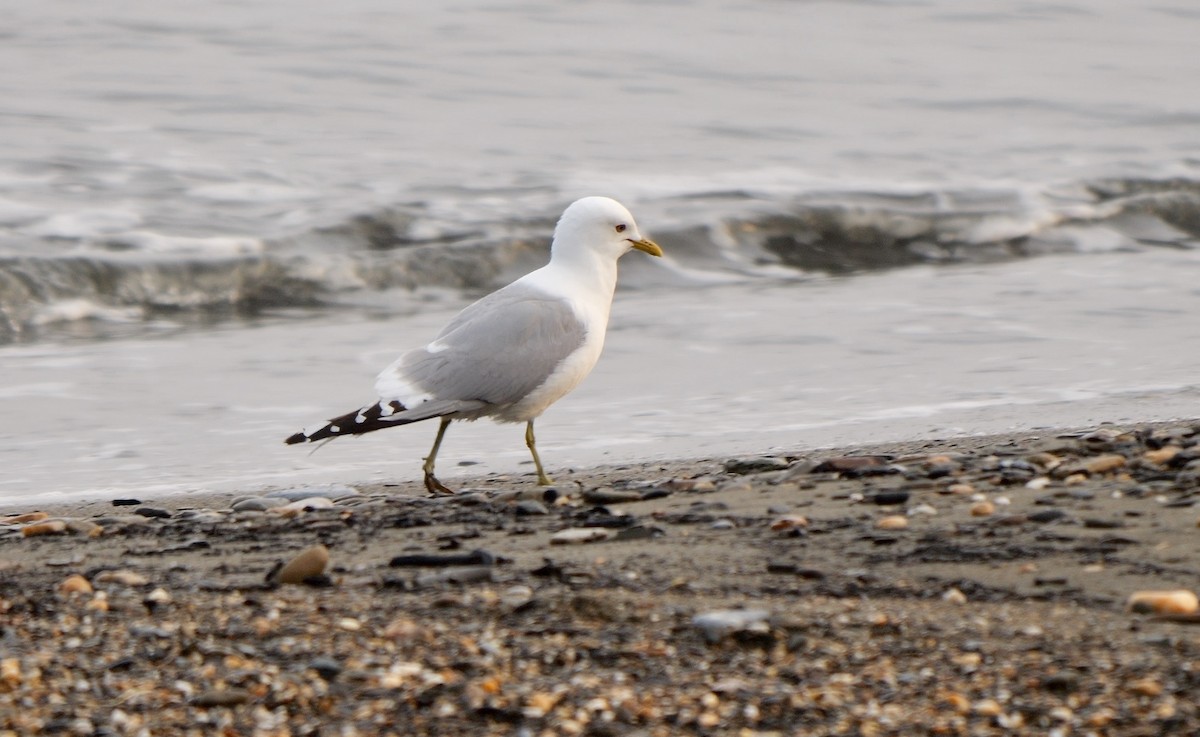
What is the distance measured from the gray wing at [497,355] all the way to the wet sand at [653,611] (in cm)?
76

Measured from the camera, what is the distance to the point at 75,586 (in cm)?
369

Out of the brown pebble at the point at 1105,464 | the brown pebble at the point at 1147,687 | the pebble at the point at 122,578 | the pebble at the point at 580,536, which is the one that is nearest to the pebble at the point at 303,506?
the pebble at the point at 122,578

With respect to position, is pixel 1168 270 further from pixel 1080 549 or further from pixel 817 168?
pixel 1080 549

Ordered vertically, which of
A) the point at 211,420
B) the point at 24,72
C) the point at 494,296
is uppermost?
the point at 24,72

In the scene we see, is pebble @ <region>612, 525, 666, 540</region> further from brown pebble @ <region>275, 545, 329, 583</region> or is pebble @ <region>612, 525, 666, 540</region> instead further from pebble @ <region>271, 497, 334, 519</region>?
pebble @ <region>271, 497, 334, 519</region>

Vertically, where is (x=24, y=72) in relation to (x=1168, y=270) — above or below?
above

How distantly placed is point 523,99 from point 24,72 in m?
4.67

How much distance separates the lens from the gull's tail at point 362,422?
5.23 metres

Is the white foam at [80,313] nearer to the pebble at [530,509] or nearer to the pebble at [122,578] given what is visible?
the pebble at [530,509]

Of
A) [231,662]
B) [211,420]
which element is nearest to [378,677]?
[231,662]

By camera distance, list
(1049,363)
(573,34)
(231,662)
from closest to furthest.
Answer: (231,662), (1049,363), (573,34)

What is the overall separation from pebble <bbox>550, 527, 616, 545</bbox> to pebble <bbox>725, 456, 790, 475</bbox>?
1229 millimetres

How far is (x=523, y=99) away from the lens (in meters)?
15.8

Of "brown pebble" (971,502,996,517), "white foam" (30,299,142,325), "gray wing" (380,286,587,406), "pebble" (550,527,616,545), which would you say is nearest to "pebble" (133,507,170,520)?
"gray wing" (380,286,587,406)
